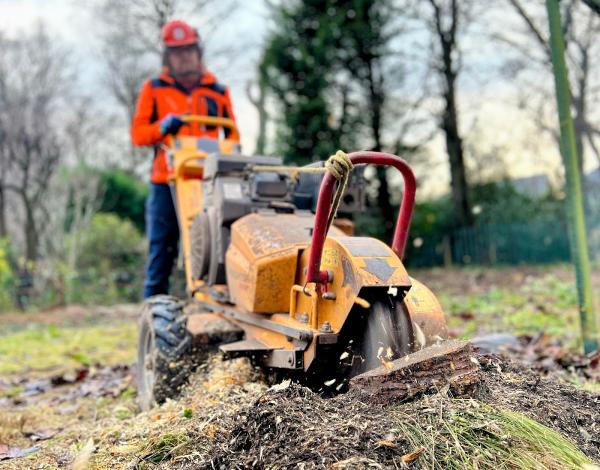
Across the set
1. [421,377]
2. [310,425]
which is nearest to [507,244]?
[421,377]

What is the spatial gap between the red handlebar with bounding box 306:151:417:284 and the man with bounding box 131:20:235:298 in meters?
2.83

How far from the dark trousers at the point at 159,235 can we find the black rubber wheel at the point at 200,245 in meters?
1.20

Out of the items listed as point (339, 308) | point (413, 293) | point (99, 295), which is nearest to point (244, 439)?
point (339, 308)

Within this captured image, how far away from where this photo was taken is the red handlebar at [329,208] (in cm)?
325

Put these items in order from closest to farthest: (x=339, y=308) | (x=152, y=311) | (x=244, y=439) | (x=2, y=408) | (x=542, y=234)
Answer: (x=244, y=439) < (x=339, y=308) < (x=152, y=311) < (x=2, y=408) < (x=542, y=234)

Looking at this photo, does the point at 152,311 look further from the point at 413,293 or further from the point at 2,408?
the point at 413,293

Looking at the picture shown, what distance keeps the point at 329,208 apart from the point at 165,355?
1.84 meters

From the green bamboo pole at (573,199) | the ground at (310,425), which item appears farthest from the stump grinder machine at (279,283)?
the green bamboo pole at (573,199)

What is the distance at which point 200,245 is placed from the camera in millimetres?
4984

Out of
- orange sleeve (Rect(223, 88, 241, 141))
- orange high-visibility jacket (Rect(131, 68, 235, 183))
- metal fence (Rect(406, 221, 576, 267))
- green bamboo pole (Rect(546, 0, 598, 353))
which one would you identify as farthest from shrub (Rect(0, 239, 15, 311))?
green bamboo pole (Rect(546, 0, 598, 353))

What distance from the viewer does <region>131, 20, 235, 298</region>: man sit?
A: 6230 millimetres

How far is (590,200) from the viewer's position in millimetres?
19406

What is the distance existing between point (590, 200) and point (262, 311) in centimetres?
1752

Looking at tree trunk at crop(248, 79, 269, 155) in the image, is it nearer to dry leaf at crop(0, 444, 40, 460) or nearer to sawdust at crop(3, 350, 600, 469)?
dry leaf at crop(0, 444, 40, 460)
